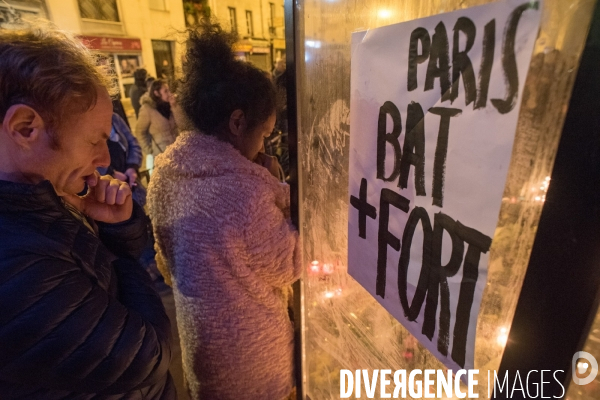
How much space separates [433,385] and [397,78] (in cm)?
74

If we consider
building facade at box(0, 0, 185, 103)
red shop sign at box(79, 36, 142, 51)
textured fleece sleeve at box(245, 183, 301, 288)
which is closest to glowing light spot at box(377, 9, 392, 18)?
textured fleece sleeve at box(245, 183, 301, 288)

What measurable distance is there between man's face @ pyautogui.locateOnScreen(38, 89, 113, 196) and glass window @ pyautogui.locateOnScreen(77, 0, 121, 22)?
10491 millimetres

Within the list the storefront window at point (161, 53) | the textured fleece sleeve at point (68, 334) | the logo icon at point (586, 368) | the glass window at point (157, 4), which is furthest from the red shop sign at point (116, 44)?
the logo icon at point (586, 368)

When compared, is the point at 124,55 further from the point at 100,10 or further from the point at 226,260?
the point at 226,260

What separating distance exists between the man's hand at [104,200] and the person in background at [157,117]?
260 cm

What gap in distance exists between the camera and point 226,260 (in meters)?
0.97

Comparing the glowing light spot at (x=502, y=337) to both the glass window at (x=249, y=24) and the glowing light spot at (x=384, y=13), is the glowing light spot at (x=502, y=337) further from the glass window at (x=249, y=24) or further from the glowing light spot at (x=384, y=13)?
the glass window at (x=249, y=24)

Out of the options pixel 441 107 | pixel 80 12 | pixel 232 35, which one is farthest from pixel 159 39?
pixel 441 107

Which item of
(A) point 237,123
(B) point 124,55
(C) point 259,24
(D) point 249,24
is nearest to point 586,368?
(A) point 237,123

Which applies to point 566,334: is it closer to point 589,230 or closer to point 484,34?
point 589,230

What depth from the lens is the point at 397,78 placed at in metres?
0.61

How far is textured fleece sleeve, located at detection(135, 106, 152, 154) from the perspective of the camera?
3330 mm

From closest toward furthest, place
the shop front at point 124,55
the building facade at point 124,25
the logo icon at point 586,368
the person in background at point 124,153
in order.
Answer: the logo icon at point 586,368 → the person in background at point 124,153 → the building facade at point 124,25 → the shop front at point 124,55

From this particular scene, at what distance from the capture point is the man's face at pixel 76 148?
0.65 m
